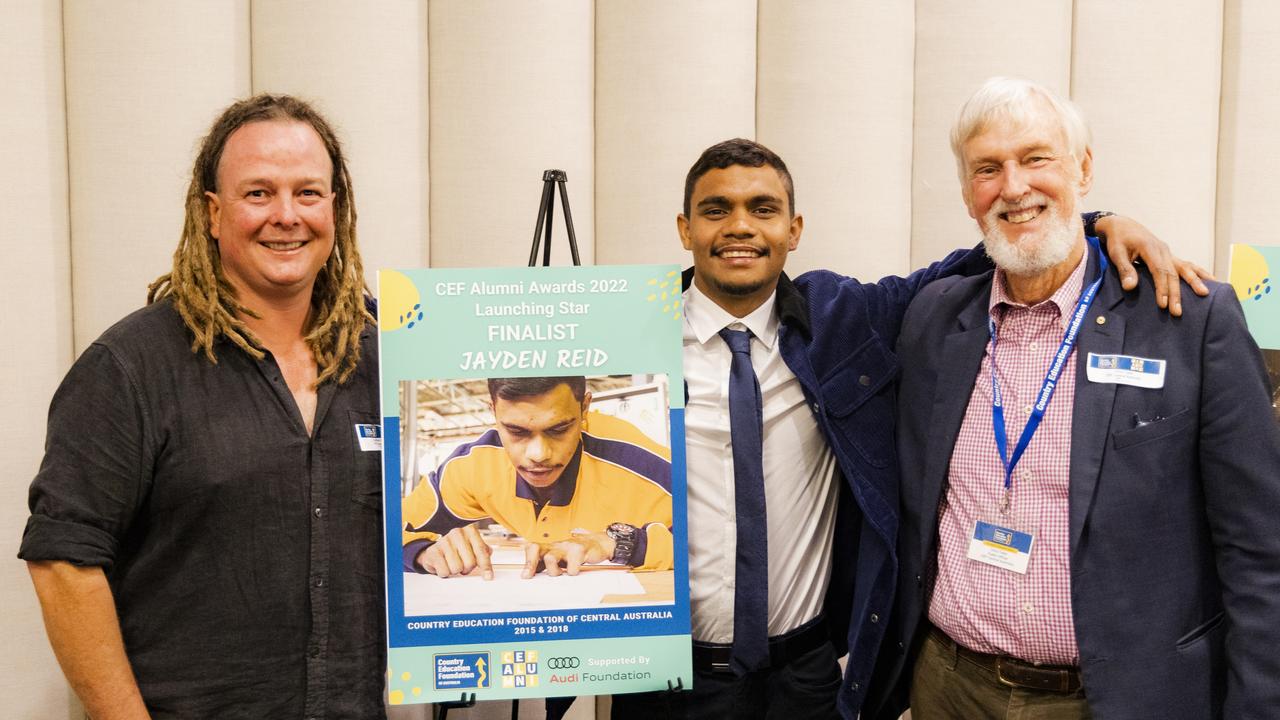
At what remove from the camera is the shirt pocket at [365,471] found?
1928 millimetres

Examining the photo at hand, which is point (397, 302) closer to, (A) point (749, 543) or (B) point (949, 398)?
(A) point (749, 543)

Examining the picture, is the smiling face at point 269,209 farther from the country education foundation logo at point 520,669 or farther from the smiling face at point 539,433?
the country education foundation logo at point 520,669

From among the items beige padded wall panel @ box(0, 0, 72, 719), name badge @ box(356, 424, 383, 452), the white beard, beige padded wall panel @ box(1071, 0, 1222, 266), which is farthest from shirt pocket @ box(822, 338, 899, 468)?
beige padded wall panel @ box(0, 0, 72, 719)

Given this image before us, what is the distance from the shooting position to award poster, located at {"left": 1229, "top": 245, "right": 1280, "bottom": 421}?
213 centimetres

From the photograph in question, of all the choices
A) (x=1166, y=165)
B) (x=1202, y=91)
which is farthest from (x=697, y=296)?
(x=1202, y=91)

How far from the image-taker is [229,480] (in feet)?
5.82

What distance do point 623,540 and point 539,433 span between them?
32 cm

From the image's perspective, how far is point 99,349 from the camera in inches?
68.1

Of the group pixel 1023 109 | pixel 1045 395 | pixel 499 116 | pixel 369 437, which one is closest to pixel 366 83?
pixel 499 116

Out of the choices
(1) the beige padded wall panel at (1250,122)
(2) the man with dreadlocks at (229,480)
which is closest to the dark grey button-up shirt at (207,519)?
(2) the man with dreadlocks at (229,480)

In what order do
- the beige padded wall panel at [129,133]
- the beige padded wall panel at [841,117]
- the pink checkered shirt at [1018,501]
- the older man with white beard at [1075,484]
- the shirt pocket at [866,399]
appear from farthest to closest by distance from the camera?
the beige padded wall panel at [841,117] → the beige padded wall panel at [129,133] → the shirt pocket at [866,399] → the pink checkered shirt at [1018,501] → the older man with white beard at [1075,484]

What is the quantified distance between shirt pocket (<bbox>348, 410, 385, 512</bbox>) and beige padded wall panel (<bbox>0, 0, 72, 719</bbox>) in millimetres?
Answer: 1321

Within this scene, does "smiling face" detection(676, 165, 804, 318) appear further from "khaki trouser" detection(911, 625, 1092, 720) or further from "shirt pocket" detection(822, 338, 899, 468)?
"khaki trouser" detection(911, 625, 1092, 720)

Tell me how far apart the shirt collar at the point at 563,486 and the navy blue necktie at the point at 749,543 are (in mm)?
430
